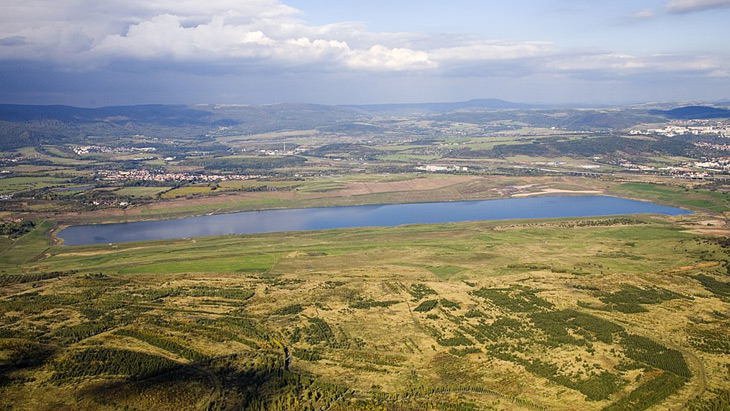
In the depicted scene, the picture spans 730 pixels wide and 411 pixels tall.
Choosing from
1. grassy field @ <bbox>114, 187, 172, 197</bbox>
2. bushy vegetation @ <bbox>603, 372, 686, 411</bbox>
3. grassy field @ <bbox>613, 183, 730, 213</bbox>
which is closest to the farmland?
bushy vegetation @ <bbox>603, 372, 686, 411</bbox>

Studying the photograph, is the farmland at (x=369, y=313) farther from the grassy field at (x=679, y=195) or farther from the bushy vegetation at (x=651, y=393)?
the grassy field at (x=679, y=195)

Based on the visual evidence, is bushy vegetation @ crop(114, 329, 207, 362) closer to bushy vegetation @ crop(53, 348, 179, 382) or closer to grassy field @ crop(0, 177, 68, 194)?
bushy vegetation @ crop(53, 348, 179, 382)

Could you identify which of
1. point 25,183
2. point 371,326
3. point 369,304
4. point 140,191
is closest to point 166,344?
point 371,326

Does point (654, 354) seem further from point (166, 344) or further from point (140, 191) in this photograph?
point (140, 191)

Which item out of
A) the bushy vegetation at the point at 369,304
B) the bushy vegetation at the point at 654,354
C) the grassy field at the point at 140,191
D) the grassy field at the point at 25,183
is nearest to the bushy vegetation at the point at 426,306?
the bushy vegetation at the point at 369,304

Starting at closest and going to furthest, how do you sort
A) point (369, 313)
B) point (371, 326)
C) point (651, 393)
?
point (651, 393) < point (371, 326) < point (369, 313)

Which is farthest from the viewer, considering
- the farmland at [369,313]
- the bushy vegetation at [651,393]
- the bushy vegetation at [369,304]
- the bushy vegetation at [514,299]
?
the bushy vegetation at [369,304]
